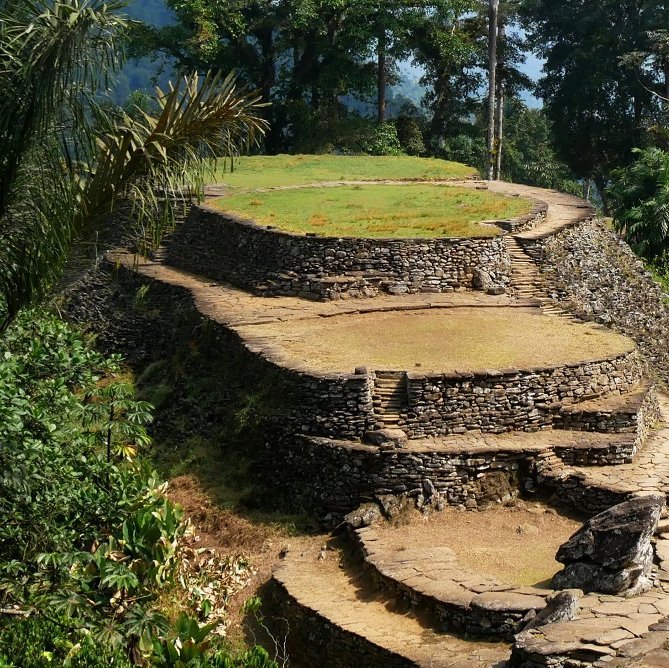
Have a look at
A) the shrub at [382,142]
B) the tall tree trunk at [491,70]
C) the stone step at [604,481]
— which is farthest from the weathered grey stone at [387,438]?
the shrub at [382,142]

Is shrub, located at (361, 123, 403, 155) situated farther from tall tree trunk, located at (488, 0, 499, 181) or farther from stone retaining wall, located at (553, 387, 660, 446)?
stone retaining wall, located at (553, 387, 660, 446)

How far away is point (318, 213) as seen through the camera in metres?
24.4

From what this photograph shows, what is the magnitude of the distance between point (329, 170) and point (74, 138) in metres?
23.4

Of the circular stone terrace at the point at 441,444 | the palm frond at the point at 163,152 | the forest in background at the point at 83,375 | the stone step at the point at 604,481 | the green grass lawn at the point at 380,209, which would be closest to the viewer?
the forest in background at the point at 83,375

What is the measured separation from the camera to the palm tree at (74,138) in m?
8.80

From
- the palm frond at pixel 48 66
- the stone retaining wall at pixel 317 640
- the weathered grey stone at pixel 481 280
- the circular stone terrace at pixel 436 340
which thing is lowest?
the stone retaining wall at pixel 317 640

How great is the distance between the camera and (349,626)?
13.1m

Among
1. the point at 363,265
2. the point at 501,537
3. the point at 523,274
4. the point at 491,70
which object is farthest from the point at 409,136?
the point at 501,537

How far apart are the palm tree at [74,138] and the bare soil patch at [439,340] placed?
6984 millimetres

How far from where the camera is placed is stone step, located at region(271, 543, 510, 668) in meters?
12.3

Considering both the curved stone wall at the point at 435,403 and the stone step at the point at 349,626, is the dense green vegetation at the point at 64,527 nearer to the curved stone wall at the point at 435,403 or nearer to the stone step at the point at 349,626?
the stone step at the point at 349,626

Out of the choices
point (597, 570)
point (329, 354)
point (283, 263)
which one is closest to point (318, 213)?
point (283, 263)

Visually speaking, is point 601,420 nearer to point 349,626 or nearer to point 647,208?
point 349,626

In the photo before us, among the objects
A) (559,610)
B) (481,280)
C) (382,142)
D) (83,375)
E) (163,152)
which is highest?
(382,142)
